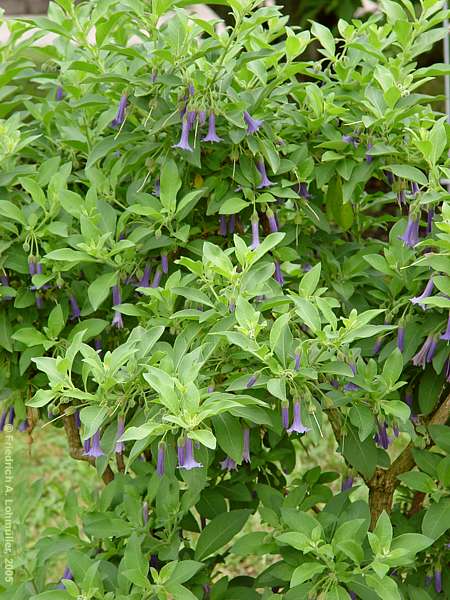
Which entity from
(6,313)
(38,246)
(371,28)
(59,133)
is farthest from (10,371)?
(371,28)

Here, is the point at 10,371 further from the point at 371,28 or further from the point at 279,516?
the point at 371,28

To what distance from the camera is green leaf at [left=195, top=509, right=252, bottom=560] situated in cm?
215

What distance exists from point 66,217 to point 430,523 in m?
1.10

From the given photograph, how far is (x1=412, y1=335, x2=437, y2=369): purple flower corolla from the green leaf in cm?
54

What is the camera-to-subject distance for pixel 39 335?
2170 mm

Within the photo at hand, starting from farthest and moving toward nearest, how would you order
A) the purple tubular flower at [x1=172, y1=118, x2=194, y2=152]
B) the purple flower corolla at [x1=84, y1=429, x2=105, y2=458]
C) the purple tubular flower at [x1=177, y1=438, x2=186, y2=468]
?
the purple tubular flower at [x1=172, y1=118, x2=194, y2=152] < the purple flower corolla at [x1=84, y1=429, x2=105, y2=458] < the purple tubular flower at [x1=177, y1=438, x2=186, y2=468]

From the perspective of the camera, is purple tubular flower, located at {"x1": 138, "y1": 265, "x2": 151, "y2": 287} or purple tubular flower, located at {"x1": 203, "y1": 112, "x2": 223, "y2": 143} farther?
purple tubular flower, located at {"x1": 138, "y1": 265, "x2": 151, "y2": 287}

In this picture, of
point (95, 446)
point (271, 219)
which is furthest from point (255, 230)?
point (95, 446)

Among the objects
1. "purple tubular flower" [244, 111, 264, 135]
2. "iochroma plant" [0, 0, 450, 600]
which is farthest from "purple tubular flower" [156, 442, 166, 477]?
"purple tubular flower" [244, 111, 264, 135]

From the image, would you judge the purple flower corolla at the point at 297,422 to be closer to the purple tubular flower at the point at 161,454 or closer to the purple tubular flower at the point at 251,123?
the purple tubular flower at the point at 161,454

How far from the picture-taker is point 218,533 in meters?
2.16

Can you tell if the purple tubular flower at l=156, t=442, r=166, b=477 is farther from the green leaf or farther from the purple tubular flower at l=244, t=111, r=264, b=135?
the purple tubular flower at l=244, t=111, r=264, b=135

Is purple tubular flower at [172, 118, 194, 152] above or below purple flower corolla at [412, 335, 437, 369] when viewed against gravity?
above

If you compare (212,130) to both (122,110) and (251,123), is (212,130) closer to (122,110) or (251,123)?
(251,123)
